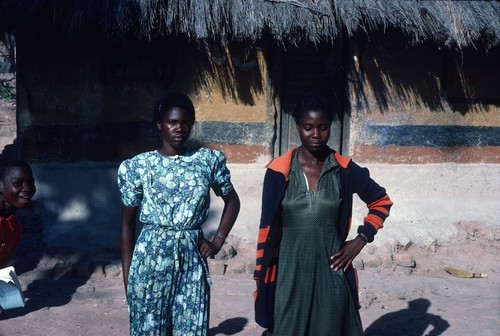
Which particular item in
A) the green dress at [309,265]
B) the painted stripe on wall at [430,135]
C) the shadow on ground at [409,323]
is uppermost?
the painted stripe on wall at [430,135]

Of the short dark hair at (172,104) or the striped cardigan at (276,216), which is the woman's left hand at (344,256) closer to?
the striped cardigan at (276,216)

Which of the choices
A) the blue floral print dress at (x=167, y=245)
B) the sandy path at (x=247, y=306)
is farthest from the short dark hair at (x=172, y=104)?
the sandy path at (x=247, y=306)

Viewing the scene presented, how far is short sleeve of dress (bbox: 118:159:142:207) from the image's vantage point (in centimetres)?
325

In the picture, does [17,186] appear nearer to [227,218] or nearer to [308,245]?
[227,218]

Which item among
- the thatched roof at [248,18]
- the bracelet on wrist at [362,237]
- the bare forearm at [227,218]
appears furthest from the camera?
the thatched roof at [248,18]

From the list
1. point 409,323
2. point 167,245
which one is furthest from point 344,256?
point 409,323

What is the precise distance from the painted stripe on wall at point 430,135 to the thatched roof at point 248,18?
1.18 metres

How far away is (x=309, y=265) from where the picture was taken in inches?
126

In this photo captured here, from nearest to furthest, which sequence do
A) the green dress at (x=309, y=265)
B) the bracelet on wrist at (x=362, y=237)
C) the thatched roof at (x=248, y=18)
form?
the green dress at (x=309, y=265), the bracelet on wrist at (x=362, y=237), the thatched roof at (x=248, y=18)

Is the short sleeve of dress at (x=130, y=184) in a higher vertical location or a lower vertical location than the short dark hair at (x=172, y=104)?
lower

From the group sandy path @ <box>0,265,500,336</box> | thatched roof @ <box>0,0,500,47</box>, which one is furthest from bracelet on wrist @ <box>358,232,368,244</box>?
thatched roof @ <box>0,0,500,47</box>

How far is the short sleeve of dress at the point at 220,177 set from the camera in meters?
3.36

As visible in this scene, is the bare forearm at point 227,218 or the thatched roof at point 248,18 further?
the thatched roof at point 248,18

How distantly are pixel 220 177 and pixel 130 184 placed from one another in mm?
437
